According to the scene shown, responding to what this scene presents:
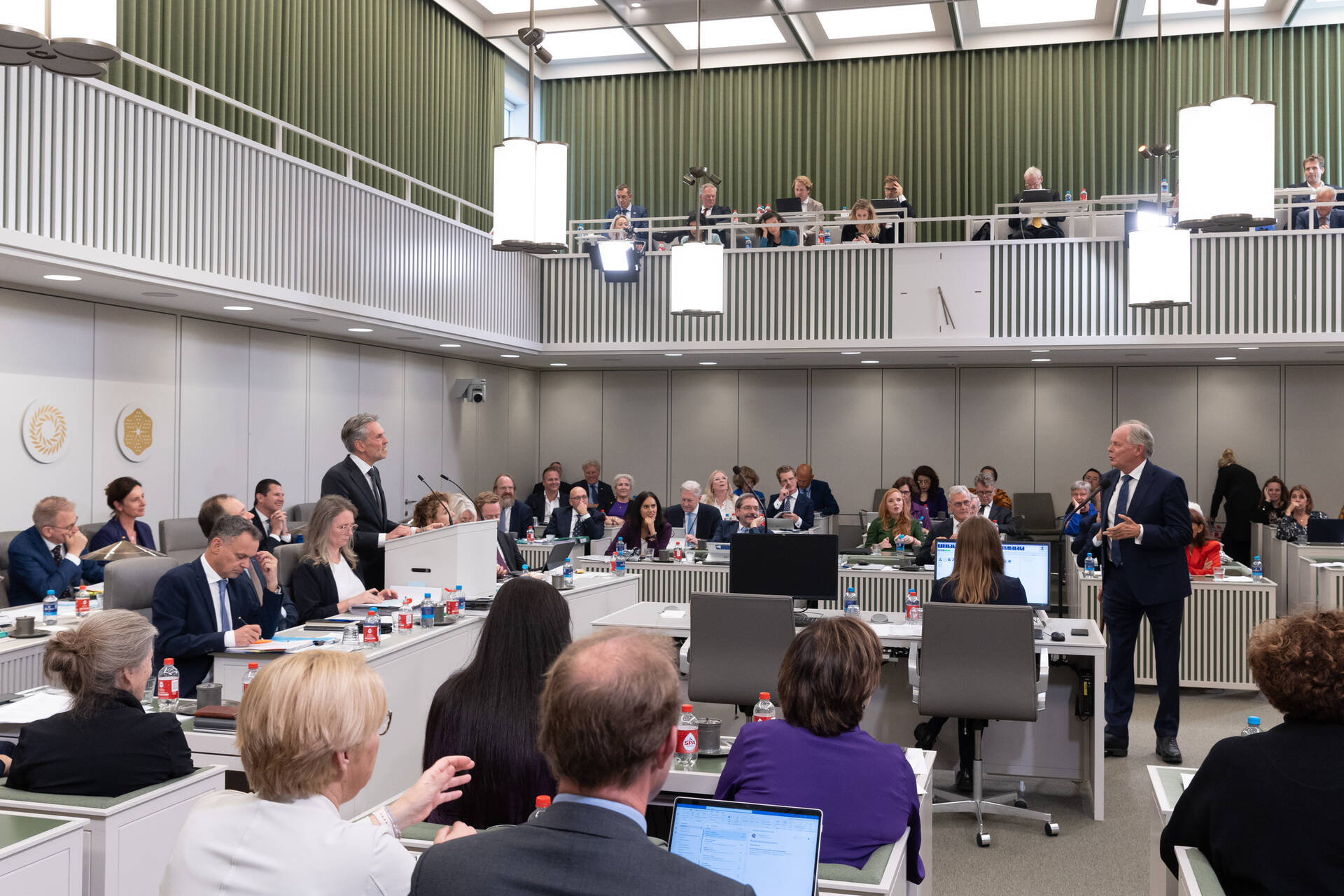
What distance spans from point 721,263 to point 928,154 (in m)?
8.41

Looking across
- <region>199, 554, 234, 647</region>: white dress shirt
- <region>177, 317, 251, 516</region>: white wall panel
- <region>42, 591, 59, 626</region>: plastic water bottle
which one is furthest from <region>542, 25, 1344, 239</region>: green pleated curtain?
<region>199, 554, 234, 647</region>: white dress shirt

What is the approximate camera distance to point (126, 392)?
879 cm

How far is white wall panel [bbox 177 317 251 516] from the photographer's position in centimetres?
941

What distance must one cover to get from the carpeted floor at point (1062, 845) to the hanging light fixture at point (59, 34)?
407cm

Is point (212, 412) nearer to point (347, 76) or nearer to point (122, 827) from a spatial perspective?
point (347, 76)

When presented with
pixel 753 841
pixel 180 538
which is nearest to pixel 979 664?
pixel 753 841

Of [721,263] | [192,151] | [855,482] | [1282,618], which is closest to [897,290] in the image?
[855,482]

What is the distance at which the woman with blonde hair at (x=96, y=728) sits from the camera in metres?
3.01

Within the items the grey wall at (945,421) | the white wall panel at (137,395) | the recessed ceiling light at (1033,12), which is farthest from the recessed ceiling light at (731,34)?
the white wall panel at (137,395)

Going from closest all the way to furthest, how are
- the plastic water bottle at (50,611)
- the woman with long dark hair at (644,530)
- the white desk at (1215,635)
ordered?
1. the plastic water bottle at (50,611)
2. the white desk at (1215,635)
3. the woman with long dark hair at (644,530)

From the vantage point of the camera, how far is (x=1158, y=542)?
5727 millimetres

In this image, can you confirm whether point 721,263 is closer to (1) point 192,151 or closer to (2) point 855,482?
(1) point 192,151

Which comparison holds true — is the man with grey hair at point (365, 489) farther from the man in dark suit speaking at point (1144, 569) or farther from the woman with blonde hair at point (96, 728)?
the man in dark suit speaking at point (1144, 569)

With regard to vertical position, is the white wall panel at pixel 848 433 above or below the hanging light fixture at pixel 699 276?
below
